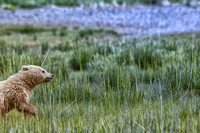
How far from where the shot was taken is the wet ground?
47.9 ft

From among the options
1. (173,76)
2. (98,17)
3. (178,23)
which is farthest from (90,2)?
(173,76)

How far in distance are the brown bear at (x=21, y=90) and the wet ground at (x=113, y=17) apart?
9653 millimetres

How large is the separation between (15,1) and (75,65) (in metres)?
15.4

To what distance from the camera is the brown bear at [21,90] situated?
3090mm

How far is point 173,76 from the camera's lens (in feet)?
12.9

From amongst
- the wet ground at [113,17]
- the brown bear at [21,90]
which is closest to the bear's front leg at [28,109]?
the brown bear at [21,90]

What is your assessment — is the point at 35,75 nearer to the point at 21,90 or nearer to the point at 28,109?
the point at 21,90

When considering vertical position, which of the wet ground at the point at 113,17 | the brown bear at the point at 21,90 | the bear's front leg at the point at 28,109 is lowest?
the wet ground at the point at 113,17

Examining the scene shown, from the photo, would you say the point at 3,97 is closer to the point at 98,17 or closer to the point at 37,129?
the point at 37,129

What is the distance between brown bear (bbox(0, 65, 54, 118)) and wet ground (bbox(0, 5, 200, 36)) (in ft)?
31.7

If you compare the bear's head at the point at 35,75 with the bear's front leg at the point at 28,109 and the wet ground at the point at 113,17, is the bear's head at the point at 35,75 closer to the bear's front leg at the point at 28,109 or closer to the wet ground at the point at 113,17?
the bear's front leg at the point at 28,109

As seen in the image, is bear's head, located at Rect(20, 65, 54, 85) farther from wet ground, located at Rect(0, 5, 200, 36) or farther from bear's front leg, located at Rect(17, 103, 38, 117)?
wet ground, located at Rect(0, 5, 200, 36)

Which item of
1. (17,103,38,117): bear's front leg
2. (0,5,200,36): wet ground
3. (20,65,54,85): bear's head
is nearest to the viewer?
(17,103,38,117): bear's front leg

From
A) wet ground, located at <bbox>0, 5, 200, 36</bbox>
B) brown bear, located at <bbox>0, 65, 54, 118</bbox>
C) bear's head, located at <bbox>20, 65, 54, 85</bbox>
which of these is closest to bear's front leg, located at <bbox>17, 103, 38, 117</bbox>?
brown bear, located at <bbox>0, 65, 54, 118</bbox>
